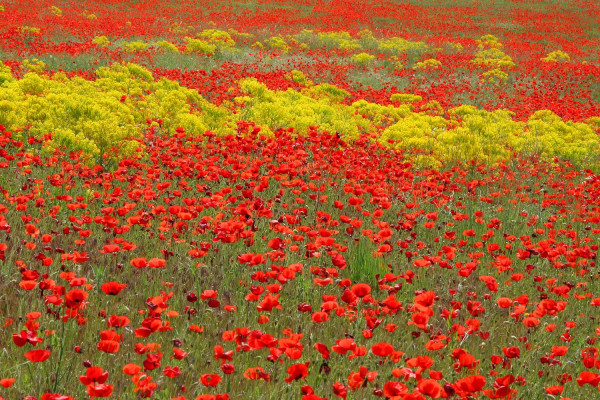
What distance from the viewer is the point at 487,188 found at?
7.70 meters

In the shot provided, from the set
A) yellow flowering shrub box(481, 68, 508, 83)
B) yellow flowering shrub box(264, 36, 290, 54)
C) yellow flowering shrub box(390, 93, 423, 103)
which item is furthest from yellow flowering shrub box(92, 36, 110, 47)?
yellow flowering shrub box(481, 68, 508, 83)

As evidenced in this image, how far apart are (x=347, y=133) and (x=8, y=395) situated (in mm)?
8400

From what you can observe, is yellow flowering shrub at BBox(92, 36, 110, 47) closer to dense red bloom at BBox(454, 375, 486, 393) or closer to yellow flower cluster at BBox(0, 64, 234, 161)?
yellow flower cluster at BBox(0, 64, 234, 161)

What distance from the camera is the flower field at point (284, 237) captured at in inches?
107

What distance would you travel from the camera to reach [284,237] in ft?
16.1

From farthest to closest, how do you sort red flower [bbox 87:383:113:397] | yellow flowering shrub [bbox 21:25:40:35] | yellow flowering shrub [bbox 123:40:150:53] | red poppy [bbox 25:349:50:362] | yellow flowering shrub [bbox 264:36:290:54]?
1. yellow flowering shrub [bbox 264:36:290:54]
2. yellow flowering shrub [bbox 21:25:40:35]
3. yellow flowering shrub [bbox 123:40:150:53]
4. red poppy [bbox 25:349:50:362]
5. red flower [bbox 87:383:113:397]

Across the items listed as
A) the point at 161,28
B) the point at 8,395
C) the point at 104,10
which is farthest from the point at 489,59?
the point at 8,395

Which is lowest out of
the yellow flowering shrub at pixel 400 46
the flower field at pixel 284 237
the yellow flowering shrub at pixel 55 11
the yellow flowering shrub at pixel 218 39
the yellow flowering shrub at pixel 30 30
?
the flower field at pixel 284 237

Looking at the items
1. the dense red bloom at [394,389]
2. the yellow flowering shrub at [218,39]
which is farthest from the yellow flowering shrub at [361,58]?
the dense red bloom at [394,389]

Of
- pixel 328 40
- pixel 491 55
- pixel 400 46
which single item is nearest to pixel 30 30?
pixel 328 40

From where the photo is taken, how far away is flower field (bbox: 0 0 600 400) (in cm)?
271

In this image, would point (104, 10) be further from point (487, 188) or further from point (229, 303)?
point (229, 303)

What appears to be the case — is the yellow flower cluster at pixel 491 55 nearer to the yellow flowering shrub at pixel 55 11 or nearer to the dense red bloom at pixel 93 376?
the yellow flowering shrub at pixel 55 11

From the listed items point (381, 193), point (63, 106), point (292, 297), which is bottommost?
point (292, 297)
